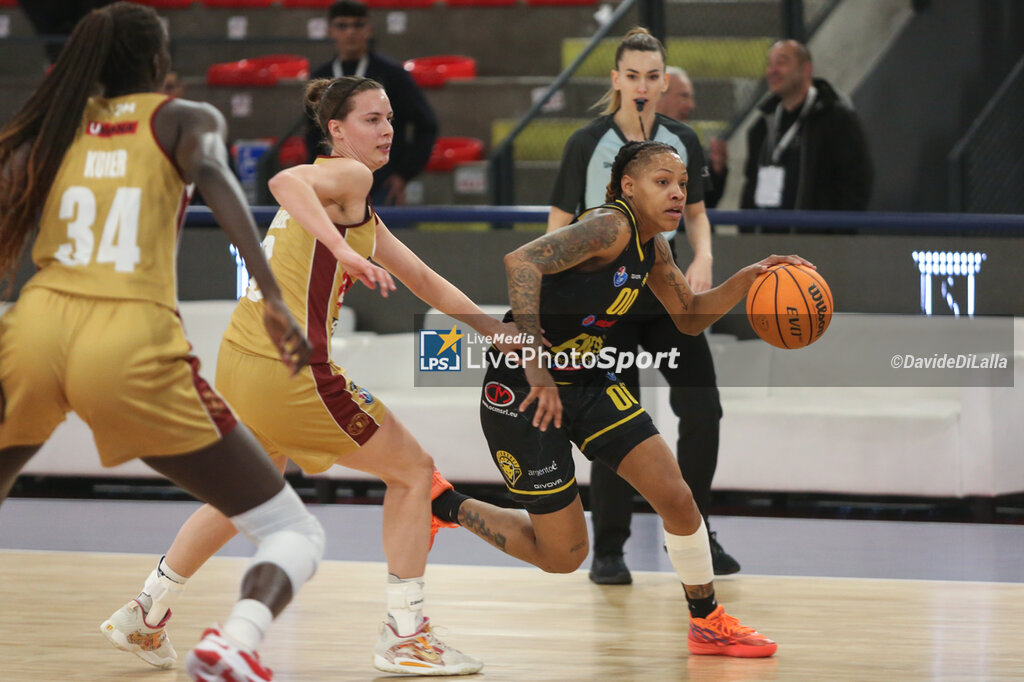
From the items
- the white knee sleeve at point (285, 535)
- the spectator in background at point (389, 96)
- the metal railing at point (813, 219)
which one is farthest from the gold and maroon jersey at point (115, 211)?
the spectator in background at point (389, 96)

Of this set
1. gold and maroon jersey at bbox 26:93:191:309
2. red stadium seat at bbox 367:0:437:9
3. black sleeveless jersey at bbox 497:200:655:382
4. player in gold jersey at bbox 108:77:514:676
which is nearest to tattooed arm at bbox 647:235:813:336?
black sleeveless jersey at bbox 497:200:655:382

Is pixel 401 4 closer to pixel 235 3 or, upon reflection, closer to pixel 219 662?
pixel 235 3

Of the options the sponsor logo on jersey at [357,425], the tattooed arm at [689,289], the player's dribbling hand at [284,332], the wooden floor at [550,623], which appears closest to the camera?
the player's dribbling hand at [284,332]

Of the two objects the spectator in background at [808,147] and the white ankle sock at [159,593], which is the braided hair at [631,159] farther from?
the spectator in background at [808,147]

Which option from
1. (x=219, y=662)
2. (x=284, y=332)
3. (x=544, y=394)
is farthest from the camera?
(x=544, y=394)

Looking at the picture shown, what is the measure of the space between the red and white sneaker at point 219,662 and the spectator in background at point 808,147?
5485 mm

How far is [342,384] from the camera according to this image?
12.4 ft

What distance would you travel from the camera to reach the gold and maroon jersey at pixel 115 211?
2.84 meters

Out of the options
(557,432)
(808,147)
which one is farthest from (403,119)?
(557,432)

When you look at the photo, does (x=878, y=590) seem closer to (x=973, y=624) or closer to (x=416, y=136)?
(x=973, y=624)

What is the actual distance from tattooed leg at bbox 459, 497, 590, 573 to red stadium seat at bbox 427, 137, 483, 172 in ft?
20.7

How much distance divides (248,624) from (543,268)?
1.42 metres

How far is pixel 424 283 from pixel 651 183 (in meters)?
0.74

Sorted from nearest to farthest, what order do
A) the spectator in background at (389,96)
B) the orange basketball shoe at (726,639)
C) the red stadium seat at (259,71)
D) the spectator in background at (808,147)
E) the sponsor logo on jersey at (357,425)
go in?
the sponsor logo on jersey at (357,425)
the orange basketball shoe at (726,639)
the spectator in background at (808,147)
the spectator in background at (389,96)
the red stadium seat at (259,71)
